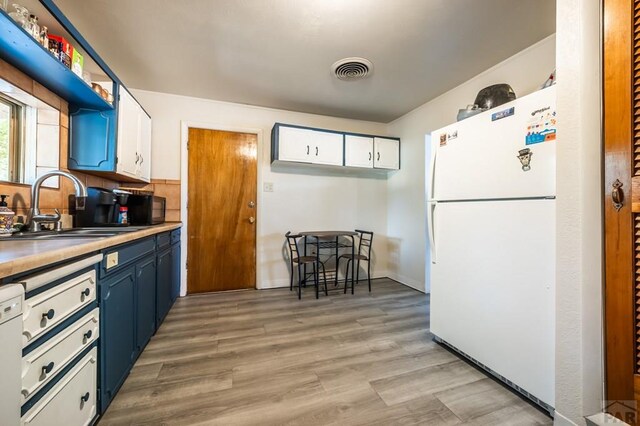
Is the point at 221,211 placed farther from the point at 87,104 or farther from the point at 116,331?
the point at 116,331

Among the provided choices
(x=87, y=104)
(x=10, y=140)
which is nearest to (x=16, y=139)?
(x=10, y=140)

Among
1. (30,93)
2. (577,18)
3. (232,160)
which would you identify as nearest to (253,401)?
(30,93)

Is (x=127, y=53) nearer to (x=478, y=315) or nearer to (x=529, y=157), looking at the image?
(x=529, y=157)

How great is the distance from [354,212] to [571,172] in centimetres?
273

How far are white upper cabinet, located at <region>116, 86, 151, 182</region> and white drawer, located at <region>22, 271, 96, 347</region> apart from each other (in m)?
1.46

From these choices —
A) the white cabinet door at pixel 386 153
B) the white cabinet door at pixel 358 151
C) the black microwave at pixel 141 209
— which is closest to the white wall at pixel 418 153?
the white cabinet door at pixel 386 153

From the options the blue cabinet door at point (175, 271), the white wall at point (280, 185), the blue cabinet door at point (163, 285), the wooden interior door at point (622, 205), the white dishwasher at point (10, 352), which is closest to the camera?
the white dishwasher at point (10, 352)

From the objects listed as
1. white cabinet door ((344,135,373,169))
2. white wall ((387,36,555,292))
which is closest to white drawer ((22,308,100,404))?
white cabinet door ((344,135,373,169))

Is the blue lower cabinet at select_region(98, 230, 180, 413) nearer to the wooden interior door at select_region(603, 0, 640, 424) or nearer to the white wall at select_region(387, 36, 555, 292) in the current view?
the wooden interior door at select_region(603, 0, 640, 424)

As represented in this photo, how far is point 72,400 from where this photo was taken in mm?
979

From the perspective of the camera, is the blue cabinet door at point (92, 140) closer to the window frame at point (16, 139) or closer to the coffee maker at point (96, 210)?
the coffee maker at point (96, 210)

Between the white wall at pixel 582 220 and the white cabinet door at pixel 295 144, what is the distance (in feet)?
7.86

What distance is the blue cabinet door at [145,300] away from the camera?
1.65 meters

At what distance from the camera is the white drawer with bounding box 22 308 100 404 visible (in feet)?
2.51
